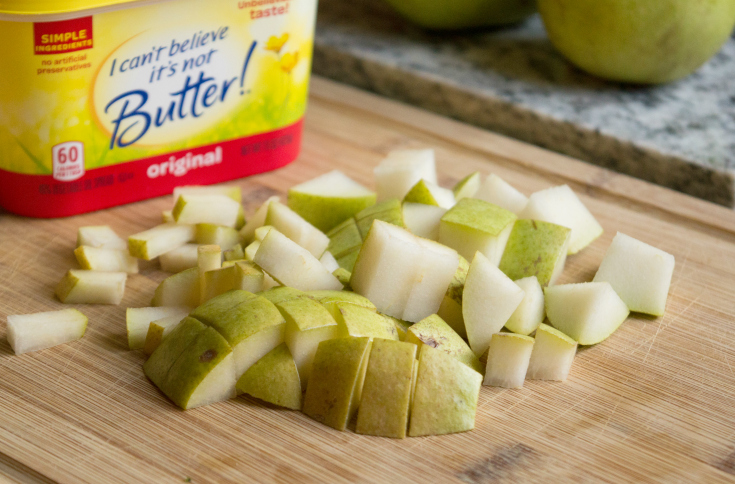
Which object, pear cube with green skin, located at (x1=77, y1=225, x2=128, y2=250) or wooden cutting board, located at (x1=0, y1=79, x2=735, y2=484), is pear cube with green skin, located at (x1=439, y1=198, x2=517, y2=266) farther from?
pear cube with green skin, located at (x1=77, y1=225, x2=128, y2=250)

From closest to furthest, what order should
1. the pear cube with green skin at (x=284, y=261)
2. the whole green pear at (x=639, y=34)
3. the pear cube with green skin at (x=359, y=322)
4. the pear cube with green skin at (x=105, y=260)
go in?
the pear cube with green skin at (x=359, y=322) → the pear cube with green skin at (x=284, y=261) → the pear cube with green skin at (x=105, y=260) → the whole green pear at (x=639, y=34)

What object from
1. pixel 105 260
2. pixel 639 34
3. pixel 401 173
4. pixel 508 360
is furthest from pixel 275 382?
pixel 639 34

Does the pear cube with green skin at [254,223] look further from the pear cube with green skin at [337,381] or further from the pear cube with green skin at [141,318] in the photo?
the pear cube with green skin at [337,381]

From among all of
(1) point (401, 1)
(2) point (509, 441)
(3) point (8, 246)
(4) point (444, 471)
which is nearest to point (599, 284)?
(2) point (509, 441)

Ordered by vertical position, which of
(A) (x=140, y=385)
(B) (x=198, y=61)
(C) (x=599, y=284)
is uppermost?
(B) (x=198, y=61)

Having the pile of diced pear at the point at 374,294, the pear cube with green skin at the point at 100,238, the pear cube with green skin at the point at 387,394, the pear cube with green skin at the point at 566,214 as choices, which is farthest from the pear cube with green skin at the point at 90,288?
the pear cube with green skin at the point at 566,214

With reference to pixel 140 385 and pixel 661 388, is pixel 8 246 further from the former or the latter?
pixel 661 388
